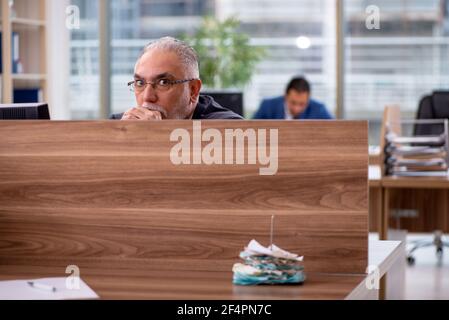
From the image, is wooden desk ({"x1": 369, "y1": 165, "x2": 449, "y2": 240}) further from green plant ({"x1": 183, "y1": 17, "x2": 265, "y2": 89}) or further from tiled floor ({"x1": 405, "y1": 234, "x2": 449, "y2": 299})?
green plant ({"x1": 183, "y1": 17, "x2": 265, "y2": 89})

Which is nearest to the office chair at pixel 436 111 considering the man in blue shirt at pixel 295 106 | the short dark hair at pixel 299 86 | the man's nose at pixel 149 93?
the man in blue shirt at pixel 295 106

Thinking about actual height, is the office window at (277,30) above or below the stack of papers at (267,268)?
above

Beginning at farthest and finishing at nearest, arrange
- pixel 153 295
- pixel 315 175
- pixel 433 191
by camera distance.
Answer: pixel 433 191
pixel 315 175
pixel 153 295

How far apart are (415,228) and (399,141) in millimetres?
723

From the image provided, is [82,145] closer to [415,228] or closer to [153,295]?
[153,295]

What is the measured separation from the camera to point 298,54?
25.7 ft

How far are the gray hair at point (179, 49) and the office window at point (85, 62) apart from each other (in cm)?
530

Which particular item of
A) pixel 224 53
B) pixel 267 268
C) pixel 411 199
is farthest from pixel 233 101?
pixel 267 268

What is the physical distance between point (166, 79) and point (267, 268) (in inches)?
43.1

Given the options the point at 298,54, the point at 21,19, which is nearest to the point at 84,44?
the point at 21,19

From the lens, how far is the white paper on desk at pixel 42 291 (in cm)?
175

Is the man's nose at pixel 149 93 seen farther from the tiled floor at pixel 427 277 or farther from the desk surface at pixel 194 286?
the tiled floor at pixel 427 277

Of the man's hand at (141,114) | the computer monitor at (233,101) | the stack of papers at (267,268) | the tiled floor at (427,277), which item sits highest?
the computer monitor at (233,101)

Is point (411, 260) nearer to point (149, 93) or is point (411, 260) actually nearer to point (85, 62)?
point (85, 62)
